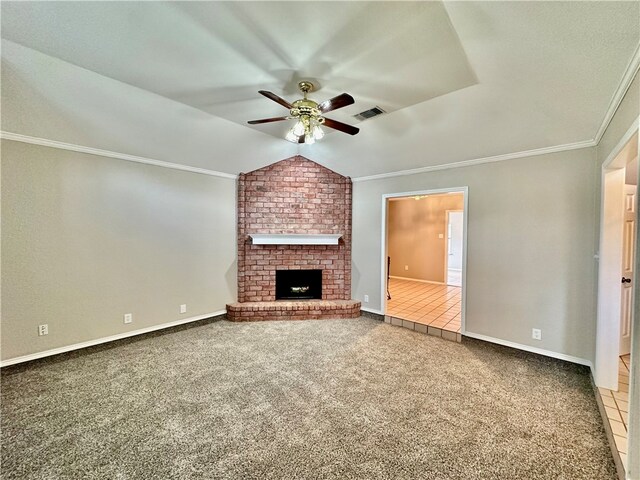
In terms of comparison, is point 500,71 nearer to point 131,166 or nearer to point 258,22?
point 258,22

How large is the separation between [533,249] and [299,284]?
11.7 feet

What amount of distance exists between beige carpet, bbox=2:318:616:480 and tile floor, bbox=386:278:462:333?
76cm

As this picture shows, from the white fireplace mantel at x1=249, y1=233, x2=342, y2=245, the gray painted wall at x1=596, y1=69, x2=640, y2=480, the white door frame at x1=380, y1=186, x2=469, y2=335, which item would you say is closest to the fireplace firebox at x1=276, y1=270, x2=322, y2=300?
the white fireplace mantel at x1=249, y1=233, x2=342, y2=245

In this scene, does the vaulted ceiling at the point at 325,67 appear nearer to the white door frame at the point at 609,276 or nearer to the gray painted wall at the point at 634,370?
the gray painted wall at the point at 634,370

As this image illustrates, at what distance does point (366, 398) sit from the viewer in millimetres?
2381

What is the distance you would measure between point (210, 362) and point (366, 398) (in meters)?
1.80

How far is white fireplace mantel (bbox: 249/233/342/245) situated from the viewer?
15.3 ft

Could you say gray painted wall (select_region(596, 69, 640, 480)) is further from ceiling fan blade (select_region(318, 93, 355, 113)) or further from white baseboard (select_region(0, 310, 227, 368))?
white baseboard (select_region(0, 310, 227, 368))

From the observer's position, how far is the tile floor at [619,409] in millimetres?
1781

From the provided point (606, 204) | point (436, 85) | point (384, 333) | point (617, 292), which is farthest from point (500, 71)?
point (384, 333)

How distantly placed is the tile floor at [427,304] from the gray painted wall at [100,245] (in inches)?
127

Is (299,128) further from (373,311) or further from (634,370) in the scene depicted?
(373,311)

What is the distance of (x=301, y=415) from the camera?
7.04ft

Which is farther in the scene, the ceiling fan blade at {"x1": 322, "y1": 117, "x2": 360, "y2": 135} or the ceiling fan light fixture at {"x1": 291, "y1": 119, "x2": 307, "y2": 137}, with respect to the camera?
the ceiling fan blade at {"x1": 322, "y1": 117, "x2": 360, "y2": 135}
